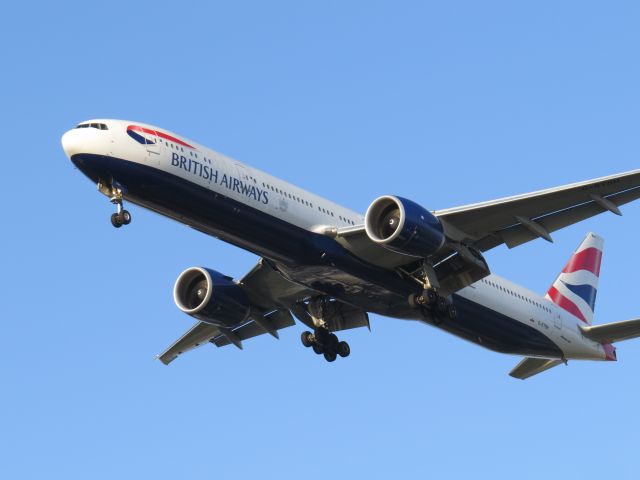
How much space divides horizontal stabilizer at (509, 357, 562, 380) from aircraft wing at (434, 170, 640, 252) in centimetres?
890

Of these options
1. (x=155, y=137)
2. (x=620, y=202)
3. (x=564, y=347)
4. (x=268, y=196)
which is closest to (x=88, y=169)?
(x=155, y=137)

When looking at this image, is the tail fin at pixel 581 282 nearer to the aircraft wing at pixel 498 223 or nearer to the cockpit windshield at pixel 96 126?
the aircraft wing at pixel 498 223

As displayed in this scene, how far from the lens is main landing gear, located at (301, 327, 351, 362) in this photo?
44.2 metres

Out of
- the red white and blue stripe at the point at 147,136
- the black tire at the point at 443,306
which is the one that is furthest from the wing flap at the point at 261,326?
the red white and blue stripe at the point at 147,136

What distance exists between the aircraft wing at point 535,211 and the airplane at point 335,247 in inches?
1.8

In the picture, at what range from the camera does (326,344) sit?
145ft

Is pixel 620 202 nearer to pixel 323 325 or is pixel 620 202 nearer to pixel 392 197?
pixel 392 197

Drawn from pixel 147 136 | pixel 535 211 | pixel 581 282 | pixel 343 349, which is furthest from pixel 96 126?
pixel 581 282

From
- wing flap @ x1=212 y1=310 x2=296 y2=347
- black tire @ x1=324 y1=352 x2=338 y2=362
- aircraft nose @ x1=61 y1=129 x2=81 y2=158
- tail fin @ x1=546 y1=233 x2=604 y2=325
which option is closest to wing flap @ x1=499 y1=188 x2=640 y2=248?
black tire @ x1=324 y1=352 x2=338 y2=362

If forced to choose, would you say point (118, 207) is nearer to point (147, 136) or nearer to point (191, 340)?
point (147, 136)

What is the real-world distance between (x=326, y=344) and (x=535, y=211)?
9.40 m

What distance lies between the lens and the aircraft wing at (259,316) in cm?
4319

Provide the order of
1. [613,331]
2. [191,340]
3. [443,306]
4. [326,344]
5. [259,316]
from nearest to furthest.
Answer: [443,306] → [326,344] → [259,316] → [613,331] → [191,340]

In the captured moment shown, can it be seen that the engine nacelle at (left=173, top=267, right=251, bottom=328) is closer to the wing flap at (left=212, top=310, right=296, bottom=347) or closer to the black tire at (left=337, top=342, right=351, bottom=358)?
the wing flap at (left=212, top=310, right=296, bottom=347)
